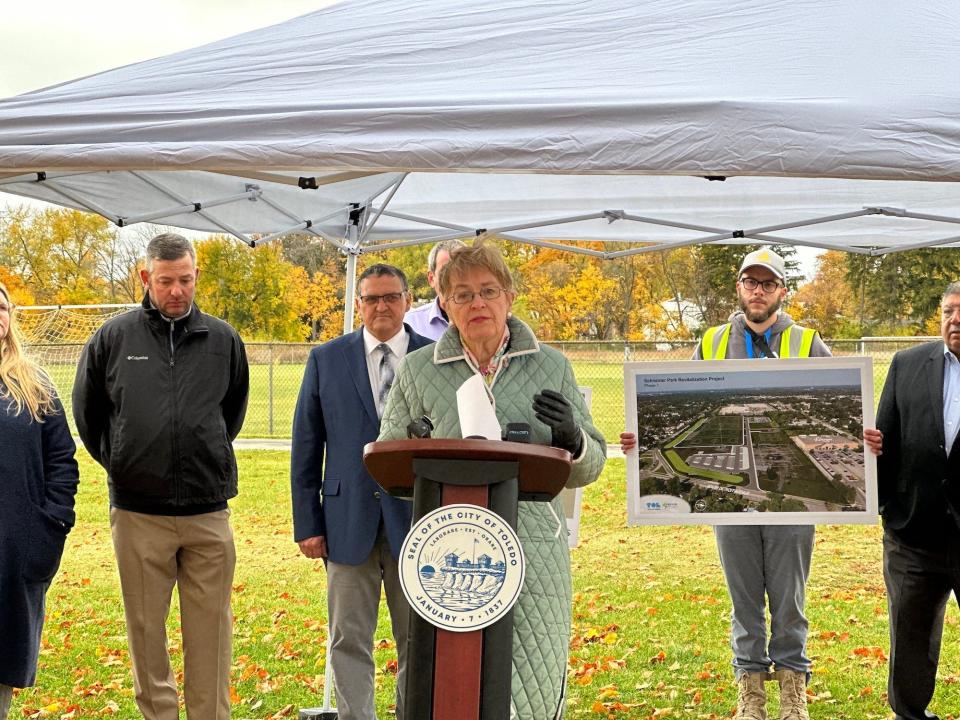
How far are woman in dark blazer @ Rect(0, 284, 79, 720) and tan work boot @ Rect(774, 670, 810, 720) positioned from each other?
3212 millimetres

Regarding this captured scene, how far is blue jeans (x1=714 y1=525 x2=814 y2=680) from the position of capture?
4648 millimetres

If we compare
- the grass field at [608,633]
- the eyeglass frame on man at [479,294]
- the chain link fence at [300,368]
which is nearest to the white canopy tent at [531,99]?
the eyeglass frame on man at [479,294]

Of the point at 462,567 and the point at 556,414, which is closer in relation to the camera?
the point at 462,567

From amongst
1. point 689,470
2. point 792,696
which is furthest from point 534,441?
point 792,696

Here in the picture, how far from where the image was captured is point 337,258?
2641 cm

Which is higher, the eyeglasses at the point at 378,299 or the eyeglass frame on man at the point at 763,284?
the eyeglass frame on man at the point at 763,284

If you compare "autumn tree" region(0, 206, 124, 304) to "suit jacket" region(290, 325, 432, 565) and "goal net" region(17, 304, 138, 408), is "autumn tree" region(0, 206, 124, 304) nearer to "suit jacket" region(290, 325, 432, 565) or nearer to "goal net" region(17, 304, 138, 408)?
"goal net" region(17, 304, 138, 408)

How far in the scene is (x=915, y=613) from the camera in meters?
4.37

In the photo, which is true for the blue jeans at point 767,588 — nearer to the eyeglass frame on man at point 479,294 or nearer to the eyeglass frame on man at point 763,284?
the eyeglass frame on man at point 763,284

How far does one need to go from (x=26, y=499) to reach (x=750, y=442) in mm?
2830

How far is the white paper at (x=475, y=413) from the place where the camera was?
2.58 metres

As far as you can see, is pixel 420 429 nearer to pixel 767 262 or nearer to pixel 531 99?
pixel 531 99

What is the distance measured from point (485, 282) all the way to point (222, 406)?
187cm

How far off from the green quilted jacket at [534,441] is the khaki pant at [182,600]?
4.88 ft
